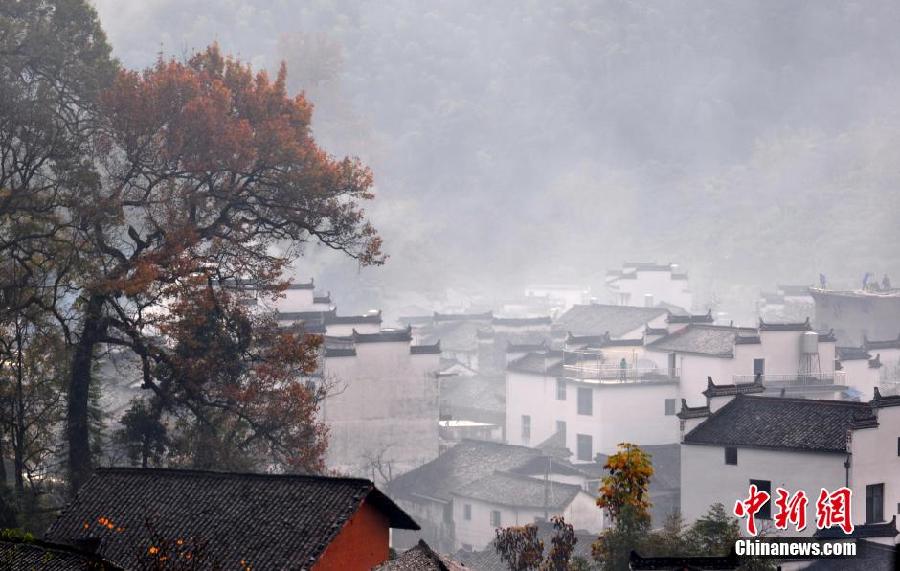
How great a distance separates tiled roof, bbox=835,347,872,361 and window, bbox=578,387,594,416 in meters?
7.96

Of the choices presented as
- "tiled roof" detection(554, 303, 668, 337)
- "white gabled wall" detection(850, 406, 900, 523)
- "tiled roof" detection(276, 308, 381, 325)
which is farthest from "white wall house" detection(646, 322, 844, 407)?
"white gabled wall" detection(850, 406, 900, 523)

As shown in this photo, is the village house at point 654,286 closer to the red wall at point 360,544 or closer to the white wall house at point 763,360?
the white wall house at point 763,360

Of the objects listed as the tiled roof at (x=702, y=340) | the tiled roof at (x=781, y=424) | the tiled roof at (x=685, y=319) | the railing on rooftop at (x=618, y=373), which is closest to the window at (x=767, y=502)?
the tiled roof at (x=781, y=424)

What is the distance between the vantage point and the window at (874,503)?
2248 cm

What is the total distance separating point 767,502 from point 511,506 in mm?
8334

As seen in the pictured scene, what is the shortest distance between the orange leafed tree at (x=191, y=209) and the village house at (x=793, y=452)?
813 cm

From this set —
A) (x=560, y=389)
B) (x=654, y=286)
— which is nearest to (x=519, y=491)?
(x=560, y=389)

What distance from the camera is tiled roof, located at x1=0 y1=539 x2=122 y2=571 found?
424 inches

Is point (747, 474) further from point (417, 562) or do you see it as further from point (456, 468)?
point (417, 562)

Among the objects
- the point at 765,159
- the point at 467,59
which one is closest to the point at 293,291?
the point at 765,159

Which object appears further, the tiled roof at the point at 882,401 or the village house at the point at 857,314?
the village house at the point at 857,314

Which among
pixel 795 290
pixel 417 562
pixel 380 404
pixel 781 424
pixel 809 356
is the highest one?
pixel 795 290

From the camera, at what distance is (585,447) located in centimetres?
3597

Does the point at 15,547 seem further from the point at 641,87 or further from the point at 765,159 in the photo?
the point at 641,87
